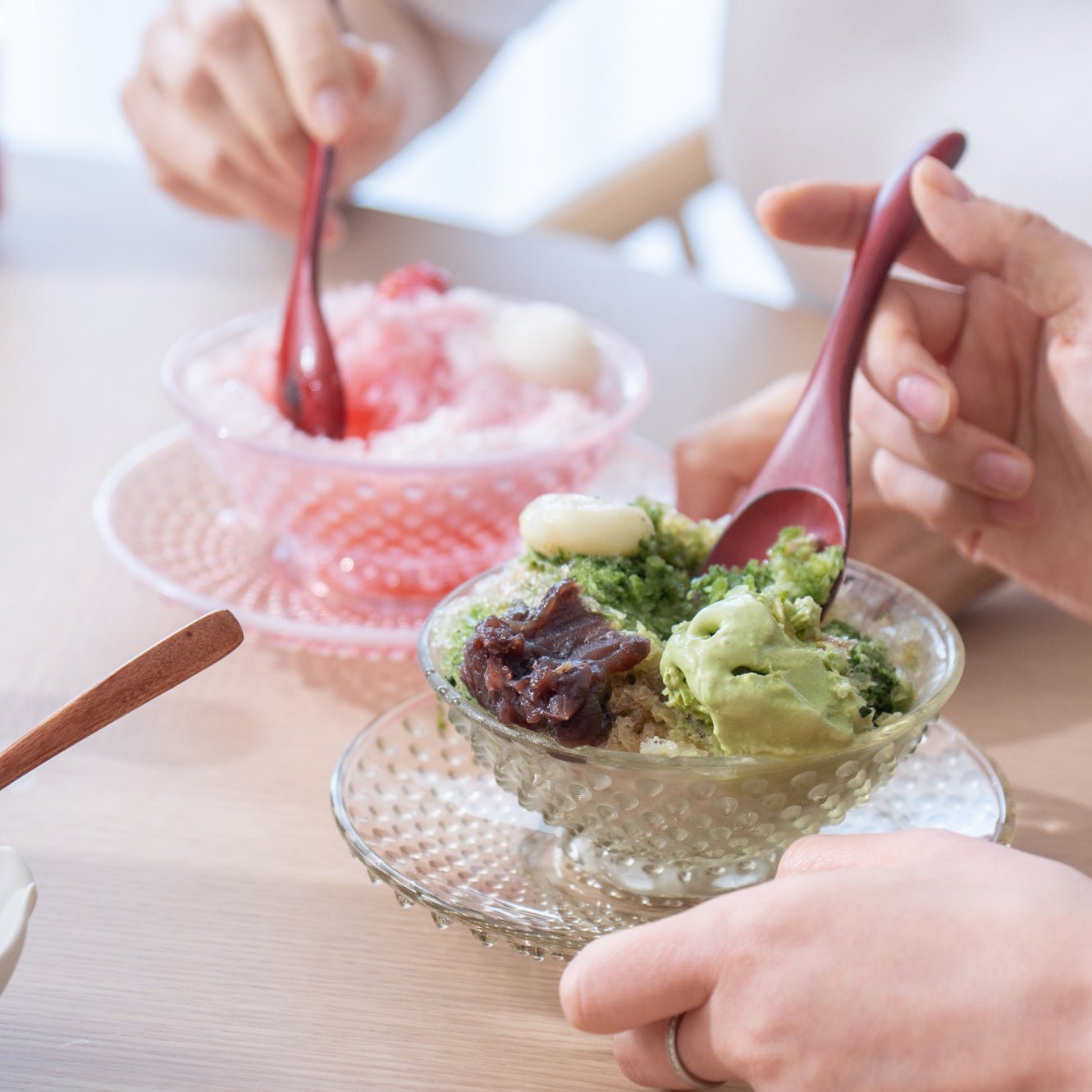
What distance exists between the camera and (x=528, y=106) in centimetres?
332

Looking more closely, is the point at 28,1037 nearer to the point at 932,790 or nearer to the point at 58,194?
the point at 932,790

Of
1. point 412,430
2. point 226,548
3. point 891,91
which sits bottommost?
point 226,548

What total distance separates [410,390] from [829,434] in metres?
0.32

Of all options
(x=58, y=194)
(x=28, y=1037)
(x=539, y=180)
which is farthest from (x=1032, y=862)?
(x=539, y=180)

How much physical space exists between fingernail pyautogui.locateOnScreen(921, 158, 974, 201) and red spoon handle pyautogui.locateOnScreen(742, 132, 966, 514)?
1.0 inches

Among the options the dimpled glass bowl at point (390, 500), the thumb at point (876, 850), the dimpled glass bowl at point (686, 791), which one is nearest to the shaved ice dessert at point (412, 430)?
the dimpled glass bowl at point (390, 500)

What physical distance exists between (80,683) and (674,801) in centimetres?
39

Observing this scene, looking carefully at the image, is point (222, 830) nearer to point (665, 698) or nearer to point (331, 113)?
point (665, 698)

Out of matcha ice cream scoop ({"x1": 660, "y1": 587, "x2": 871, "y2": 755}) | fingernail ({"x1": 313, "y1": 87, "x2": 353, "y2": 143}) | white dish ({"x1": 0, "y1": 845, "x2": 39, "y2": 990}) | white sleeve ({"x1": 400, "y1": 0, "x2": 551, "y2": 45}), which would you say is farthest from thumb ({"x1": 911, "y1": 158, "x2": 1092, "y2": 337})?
white sleeve ({"x1": 400, "y1": 0, "x2": 551, "y2": 45})

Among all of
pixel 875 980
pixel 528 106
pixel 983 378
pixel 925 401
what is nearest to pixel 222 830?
pixel 875 980

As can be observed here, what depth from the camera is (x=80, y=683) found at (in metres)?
0.73

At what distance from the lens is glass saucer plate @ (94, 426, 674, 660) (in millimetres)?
764

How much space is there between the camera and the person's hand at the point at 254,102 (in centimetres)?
104

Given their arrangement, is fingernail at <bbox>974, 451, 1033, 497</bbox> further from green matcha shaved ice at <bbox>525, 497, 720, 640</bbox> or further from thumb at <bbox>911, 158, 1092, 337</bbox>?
green matcha shaved ice at <bbox>525, 497, 720, 640</bbox>
